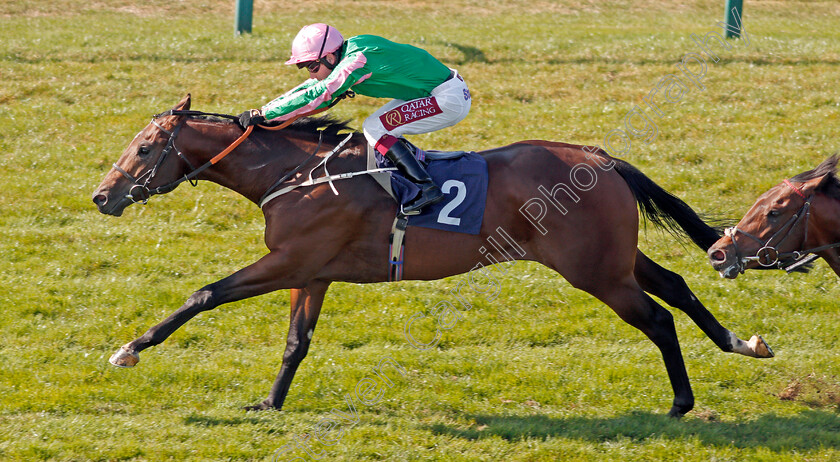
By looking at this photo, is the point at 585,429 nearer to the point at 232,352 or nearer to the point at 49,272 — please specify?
the point at 232,352

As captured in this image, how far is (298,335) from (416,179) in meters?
1.40

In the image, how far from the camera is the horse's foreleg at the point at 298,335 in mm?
5945

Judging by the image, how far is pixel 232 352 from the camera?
6895 millimetres

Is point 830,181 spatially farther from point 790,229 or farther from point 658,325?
point 658,325

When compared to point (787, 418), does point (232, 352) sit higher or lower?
lower

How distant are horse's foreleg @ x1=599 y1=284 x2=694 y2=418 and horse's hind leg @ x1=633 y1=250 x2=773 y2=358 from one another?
42 cm

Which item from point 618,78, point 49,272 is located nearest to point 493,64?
point 618,78

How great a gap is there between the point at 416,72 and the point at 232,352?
2735mm

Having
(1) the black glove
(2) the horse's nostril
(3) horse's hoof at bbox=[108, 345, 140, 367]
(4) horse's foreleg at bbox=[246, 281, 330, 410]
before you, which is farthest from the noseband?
(2) the horse's nostril

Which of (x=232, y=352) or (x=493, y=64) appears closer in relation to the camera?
(x=232, y=352)

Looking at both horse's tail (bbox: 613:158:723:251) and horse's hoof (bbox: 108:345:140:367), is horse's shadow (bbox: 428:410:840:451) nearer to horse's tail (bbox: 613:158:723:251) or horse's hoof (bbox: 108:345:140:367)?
horse's tail (bbox: 613:158:723:251)

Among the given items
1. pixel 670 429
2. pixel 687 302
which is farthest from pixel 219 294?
pixel 687 302

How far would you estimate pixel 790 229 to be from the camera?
5480 millimetres

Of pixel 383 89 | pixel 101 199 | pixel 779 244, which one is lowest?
pixel 101 199
